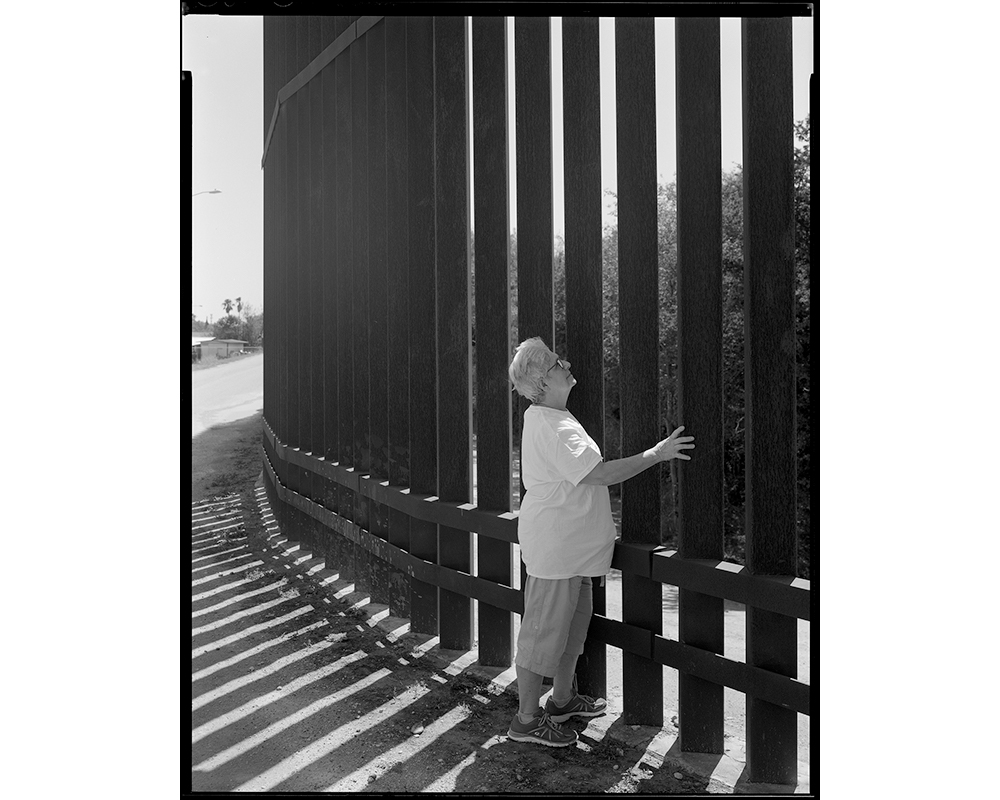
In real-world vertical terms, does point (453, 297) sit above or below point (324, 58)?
below

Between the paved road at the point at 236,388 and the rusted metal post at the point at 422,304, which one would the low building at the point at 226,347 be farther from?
the rusted metal post at the point at 422,304

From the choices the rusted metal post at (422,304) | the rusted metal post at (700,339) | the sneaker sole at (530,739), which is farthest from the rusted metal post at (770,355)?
the rusted metal post at (422,304)

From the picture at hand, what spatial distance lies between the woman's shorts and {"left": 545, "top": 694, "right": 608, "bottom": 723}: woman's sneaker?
0.21 metres

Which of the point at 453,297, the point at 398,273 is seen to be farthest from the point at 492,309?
the point at 398,273

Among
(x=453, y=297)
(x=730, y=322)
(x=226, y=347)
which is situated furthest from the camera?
(x=730, y=322)

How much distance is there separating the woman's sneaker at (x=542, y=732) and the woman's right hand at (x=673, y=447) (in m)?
1.19

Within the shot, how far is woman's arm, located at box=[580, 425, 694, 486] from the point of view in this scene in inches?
120

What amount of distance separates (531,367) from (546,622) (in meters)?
1.05

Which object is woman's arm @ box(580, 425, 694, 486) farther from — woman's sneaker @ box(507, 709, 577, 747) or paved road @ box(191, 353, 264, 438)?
paved road @ box(191, 353, 264, 438)

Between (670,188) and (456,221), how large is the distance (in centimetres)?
256

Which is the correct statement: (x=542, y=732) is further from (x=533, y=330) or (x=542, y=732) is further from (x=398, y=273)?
(x=398, y=273)

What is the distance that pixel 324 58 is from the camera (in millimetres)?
6445

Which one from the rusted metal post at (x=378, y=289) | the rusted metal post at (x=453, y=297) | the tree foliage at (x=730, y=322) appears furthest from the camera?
the rusted metal post at (x=378, y=289)

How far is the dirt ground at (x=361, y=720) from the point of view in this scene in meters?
2.96
